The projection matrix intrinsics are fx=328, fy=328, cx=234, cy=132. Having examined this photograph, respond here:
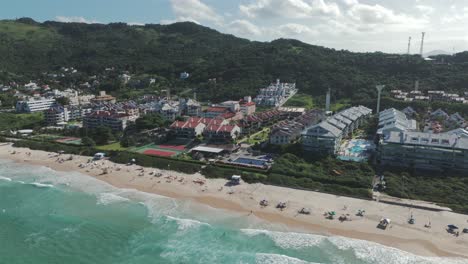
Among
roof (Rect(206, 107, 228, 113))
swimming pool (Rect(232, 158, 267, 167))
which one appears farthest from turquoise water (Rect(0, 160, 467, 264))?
roof (Rect(206, 107, 228, 113))

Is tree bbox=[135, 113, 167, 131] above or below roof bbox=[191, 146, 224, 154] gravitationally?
above

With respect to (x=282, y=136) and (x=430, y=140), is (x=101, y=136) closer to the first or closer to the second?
(x=282, y=136)

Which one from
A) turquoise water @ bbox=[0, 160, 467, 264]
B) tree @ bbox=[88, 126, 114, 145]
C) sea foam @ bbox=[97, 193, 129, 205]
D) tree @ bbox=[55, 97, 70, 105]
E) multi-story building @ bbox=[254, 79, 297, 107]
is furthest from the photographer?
multi-story building @ bbox=[254, 79, 297, 107]

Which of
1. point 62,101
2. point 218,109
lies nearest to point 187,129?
point 218,109

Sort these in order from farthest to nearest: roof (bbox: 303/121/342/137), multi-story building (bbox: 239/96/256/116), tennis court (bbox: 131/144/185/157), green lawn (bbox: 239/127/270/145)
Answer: multi-story building (bbox: 239/96/256/116) → green lawn (bbox: 239/127/270/145) → tennis court (bbox: 131/144/185/157) → roof (bbox: 303/121/342/137)

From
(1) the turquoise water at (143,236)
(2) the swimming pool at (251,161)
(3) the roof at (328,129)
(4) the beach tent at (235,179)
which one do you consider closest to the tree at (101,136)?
(1) the turquoise water at (143,236)

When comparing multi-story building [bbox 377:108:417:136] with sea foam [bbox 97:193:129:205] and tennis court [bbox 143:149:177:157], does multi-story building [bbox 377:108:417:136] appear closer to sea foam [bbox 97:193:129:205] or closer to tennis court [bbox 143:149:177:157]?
tennis court [bbox 143:149:177:157]
